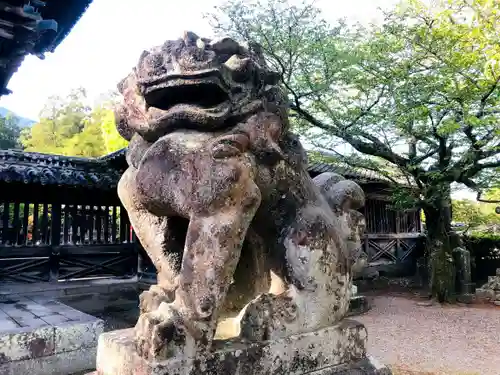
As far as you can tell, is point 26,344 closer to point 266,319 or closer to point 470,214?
point 266,319

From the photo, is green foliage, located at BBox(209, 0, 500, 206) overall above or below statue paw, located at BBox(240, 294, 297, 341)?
above

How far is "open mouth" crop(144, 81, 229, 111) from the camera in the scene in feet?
5.87

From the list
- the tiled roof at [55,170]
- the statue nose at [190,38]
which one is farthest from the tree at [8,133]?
the statue nose at [190,38]

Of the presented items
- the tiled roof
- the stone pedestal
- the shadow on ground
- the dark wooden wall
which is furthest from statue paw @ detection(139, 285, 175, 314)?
the dark wooden wall

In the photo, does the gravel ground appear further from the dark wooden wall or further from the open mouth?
the dark wooden wall

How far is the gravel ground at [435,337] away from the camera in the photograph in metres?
5.95

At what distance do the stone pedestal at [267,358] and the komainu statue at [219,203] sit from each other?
0.14ft

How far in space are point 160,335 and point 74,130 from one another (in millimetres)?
28679

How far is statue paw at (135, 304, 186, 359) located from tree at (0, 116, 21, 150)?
103 feet

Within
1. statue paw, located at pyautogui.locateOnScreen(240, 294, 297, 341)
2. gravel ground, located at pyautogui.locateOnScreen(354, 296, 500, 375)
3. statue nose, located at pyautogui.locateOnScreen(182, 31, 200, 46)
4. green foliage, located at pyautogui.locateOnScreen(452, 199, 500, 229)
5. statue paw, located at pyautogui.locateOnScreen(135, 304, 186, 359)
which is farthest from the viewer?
green foliage, located at pyautogui.locateOnScreen(452, 199, 500, 229)

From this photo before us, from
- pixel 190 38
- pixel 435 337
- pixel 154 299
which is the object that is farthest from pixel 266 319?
pixel 435 337

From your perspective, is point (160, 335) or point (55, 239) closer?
point (160, 335)

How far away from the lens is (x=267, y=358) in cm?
170

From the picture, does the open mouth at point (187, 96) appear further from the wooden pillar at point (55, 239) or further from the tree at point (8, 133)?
the tree at point (8, 133)
